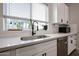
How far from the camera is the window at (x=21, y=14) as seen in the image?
8.36 ft

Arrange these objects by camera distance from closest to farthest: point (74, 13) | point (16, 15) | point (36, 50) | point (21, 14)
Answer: point (36, 50)
point (16, 15)
point (21, 14)
point (74, 13)

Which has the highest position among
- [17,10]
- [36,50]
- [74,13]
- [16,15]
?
[74,13]

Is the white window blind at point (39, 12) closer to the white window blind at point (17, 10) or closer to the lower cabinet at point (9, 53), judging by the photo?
the white window blind at point (17, 10)

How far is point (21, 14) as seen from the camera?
3045mm

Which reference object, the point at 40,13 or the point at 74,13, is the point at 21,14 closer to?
the point at 40,13

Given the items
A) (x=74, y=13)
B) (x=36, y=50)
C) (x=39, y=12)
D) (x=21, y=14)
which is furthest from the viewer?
(x=74, y=13)

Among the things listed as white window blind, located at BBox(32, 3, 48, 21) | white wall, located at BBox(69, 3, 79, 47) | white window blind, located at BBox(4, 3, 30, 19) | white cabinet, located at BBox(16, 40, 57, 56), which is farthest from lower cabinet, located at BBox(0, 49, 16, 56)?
white wall, located at BBox(69, 3, 79, 47)

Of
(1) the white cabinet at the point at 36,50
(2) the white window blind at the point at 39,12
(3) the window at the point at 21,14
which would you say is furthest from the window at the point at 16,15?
(1) the white cabinet at the point at 36,50

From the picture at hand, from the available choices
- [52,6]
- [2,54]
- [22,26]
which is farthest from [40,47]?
[52,6]

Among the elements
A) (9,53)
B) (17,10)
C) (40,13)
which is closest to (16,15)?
(17,10)

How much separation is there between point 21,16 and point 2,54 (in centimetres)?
186

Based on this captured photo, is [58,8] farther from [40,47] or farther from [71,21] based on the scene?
[40,47]

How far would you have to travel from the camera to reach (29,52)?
172cm

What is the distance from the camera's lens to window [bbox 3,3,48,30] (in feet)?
8.36
